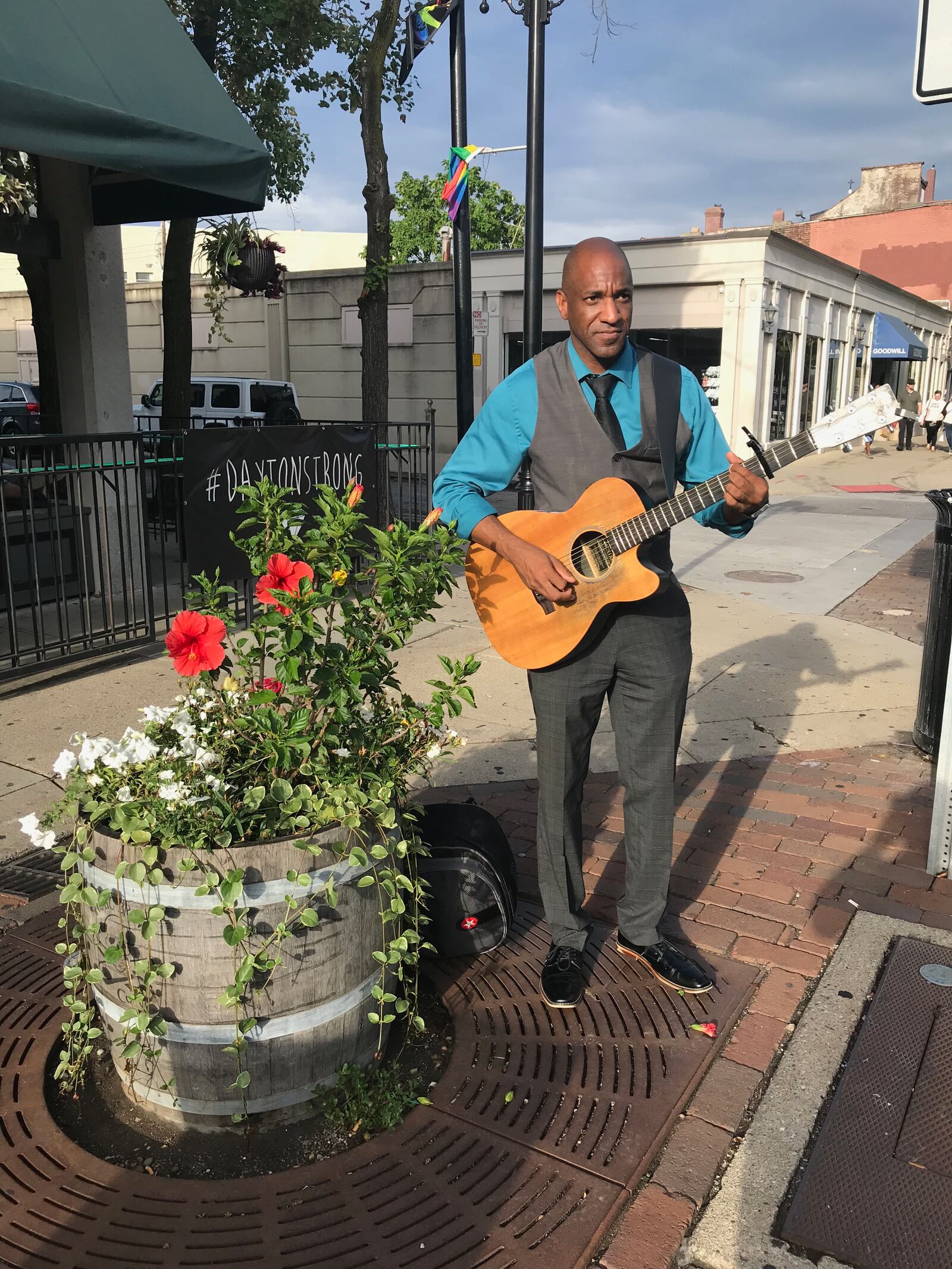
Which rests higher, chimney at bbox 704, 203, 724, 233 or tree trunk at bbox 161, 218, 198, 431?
chimney at bbox 704, 203, 724, 233

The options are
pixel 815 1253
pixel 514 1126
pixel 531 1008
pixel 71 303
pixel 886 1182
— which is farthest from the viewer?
pixel 71 303

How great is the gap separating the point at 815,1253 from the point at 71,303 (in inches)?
331

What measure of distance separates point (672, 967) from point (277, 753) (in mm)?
1465

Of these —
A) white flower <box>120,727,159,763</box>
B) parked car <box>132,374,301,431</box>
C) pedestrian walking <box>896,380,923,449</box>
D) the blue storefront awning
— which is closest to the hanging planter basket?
pedestrian walking <box>896,380,923,449</box>

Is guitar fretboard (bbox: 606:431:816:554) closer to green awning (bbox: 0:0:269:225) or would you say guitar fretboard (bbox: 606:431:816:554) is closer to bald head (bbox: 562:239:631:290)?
bald head (bbox: 562:239:631:290)

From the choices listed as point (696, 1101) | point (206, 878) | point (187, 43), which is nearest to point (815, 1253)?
point (696, 1101)

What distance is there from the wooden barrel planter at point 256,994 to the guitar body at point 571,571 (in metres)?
0.91

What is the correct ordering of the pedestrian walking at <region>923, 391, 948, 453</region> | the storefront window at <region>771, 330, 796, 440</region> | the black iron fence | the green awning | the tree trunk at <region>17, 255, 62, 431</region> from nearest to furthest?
the green awning → the black iron fence → the tree trunk at <region>17, 255, 62, 431</region> → the pedestrian walking at <region>923, 391, 948, 453</region> → the storefront window at <region>771, 330, 796, 440</region>

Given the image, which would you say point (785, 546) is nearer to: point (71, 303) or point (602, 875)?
point (71, 303)

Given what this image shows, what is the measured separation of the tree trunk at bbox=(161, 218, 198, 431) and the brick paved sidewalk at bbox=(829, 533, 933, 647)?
7.12 metres

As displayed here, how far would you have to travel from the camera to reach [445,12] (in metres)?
8.48

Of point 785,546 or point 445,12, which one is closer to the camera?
point 445,12

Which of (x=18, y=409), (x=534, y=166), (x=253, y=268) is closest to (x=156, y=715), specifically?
(x=534, y=166)

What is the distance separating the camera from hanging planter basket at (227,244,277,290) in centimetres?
1069
